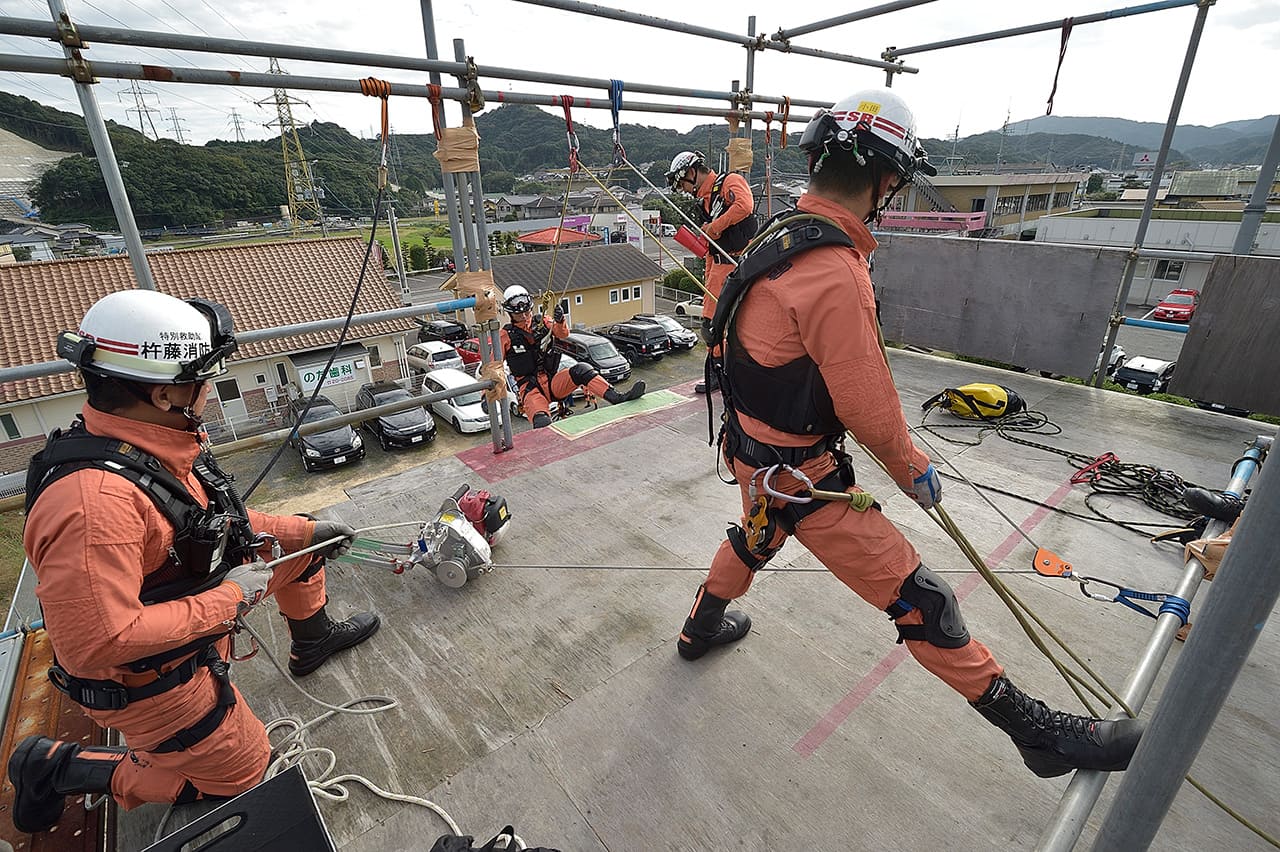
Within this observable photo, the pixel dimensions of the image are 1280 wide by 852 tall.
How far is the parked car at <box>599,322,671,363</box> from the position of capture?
72.7 ft

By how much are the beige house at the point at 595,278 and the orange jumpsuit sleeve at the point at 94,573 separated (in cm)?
2428

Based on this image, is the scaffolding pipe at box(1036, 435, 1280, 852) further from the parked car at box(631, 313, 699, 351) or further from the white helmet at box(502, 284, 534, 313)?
the parked car at box(631, 313, 699, 351)

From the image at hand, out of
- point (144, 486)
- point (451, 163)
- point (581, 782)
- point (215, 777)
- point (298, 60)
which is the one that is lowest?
point (581, 782)

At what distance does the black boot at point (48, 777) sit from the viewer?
2.32 metres

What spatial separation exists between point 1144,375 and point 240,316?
72.3 ft

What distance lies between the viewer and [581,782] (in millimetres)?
2525

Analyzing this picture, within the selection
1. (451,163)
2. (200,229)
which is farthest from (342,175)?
(451,163)

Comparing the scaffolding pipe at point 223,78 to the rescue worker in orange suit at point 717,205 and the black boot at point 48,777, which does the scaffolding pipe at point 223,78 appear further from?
the black boot at point 48,777

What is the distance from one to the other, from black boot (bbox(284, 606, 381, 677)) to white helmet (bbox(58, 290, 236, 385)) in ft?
5.02

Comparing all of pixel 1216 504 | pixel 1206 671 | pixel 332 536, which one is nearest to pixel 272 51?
pixel 332 536

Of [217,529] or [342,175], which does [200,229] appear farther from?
[217,529]

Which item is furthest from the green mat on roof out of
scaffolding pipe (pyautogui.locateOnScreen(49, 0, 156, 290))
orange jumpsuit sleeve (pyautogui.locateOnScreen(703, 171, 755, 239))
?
scaffolding pipe (pyautogui.locateOnScreen(49, 0, 156, 290))

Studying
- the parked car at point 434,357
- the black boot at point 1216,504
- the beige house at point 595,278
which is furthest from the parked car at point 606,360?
the black boot at point 1216,504

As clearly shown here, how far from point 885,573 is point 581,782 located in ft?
4.97
